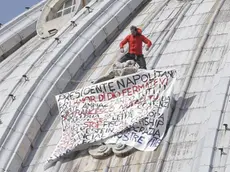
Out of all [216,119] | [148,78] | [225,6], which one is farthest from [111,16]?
[216,119]

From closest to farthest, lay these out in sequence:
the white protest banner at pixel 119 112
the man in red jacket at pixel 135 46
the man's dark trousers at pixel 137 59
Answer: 1. the white protest banner at pixel 119 112
2. the man's dark trousers at pixel 137 59
3. the man in red jacket at pixel 135 46

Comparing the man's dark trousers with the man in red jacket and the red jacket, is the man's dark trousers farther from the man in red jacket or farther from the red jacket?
the red jacket

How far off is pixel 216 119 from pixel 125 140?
8.98 feet

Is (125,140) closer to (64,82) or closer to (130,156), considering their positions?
(130,156)

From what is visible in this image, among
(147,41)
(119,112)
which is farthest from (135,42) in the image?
(119,112)

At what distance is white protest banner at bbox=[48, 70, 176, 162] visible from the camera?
36.1 m

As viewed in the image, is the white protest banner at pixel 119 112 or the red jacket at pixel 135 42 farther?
the red jacket at pixel 135 42

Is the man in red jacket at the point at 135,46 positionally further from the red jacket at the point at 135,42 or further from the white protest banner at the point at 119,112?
the white protest banner at the point at 119,112

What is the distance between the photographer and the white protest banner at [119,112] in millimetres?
36062

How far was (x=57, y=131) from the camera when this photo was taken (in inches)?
1511

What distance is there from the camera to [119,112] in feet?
121

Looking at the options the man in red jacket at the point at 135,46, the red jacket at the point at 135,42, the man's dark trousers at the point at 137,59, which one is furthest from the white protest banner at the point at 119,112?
the red jacket at the point at 135,42

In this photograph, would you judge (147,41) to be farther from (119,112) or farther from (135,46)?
(119,112)

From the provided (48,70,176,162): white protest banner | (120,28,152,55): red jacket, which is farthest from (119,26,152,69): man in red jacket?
(48,70,176,162): white protest banner
